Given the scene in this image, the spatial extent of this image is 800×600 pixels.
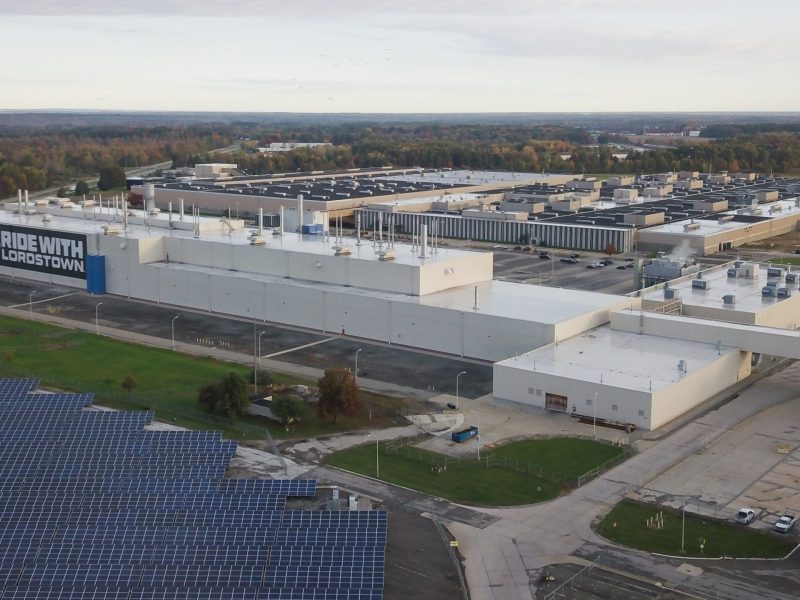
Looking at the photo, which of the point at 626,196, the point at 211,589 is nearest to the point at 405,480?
the point at 211,589

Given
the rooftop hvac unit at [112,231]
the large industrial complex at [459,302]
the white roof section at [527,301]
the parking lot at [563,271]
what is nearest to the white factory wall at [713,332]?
the large industrial complex at [459,302]

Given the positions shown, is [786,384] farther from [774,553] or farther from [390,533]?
[390,533]

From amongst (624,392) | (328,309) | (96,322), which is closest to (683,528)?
(624,392)

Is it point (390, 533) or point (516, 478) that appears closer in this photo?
point (390, 533)

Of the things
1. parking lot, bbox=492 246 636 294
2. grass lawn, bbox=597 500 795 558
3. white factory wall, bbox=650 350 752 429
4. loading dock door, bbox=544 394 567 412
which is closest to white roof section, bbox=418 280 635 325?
loading dock door, bbox=544 394 567 412

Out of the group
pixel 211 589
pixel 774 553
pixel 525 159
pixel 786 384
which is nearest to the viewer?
pixel 211 589

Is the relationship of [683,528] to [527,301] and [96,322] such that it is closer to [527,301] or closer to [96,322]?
[527,301]
